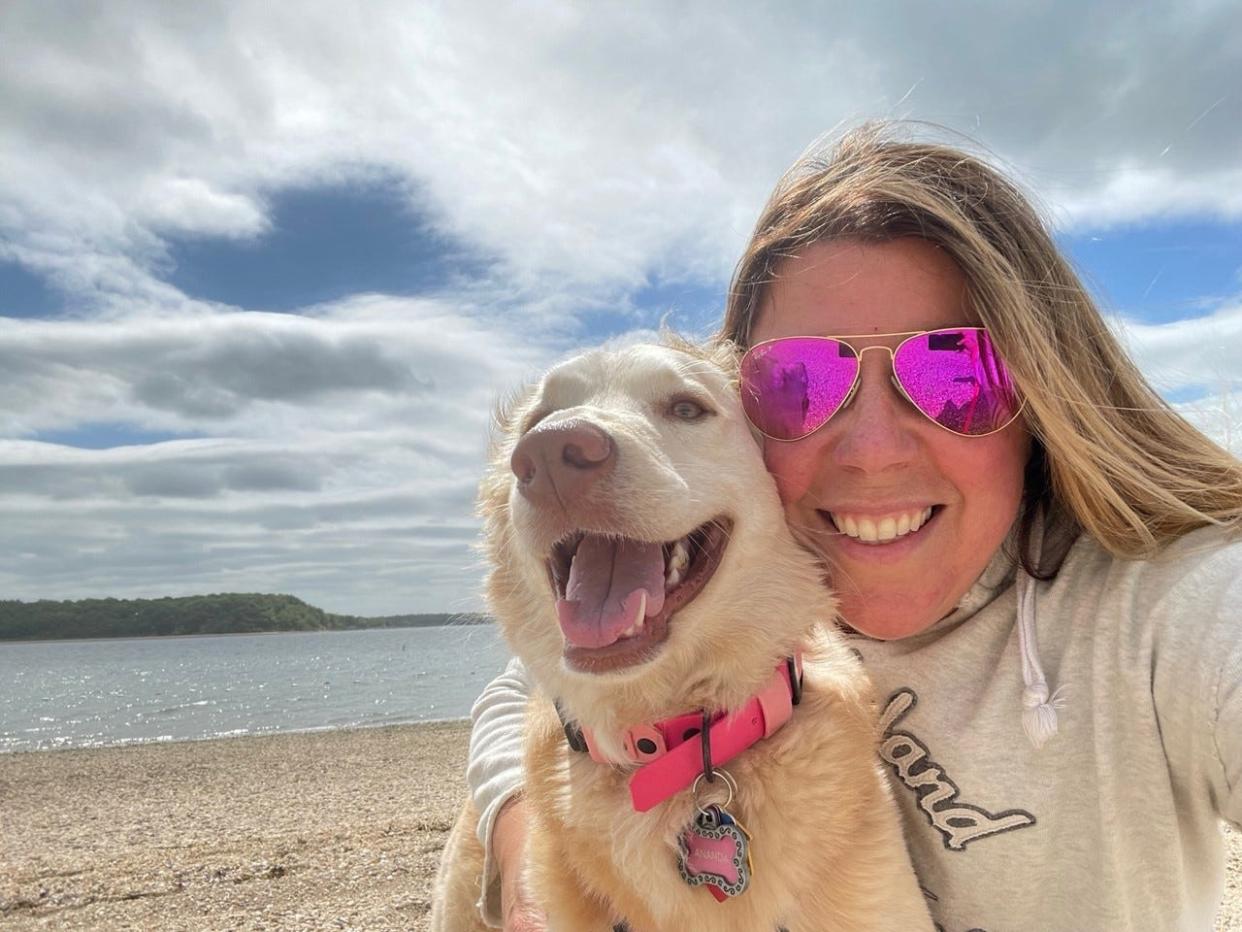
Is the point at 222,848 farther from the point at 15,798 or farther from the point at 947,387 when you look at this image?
the point at 947,387

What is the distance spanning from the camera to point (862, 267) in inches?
95.4

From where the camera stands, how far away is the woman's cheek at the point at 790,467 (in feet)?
8.08

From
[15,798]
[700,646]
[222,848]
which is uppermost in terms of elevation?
[700,646]

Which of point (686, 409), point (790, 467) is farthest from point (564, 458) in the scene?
point (790, 467)

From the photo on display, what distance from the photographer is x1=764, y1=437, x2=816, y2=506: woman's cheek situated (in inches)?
97.0

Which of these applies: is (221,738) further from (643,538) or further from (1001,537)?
(1001,537)

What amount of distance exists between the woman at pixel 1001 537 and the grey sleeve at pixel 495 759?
0.36m

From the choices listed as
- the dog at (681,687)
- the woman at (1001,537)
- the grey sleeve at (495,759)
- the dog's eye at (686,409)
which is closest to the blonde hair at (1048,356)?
the woman at (1001,537)

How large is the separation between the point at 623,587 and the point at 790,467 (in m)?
0.60

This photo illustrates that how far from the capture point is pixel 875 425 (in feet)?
7.67

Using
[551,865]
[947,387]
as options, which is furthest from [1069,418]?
[551,865]

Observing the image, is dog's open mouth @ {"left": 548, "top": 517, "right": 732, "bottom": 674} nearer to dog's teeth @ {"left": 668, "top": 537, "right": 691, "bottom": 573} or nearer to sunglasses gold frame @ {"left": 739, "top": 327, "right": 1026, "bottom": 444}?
dog's teeth @ {"left": 668, "top": 537, "right": 691, "bottom": 573}

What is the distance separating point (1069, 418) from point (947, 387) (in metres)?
0.29

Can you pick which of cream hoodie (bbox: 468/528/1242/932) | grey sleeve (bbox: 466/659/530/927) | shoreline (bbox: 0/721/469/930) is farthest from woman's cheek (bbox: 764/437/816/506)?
shoreline (bbox: 0/721/469/930)
